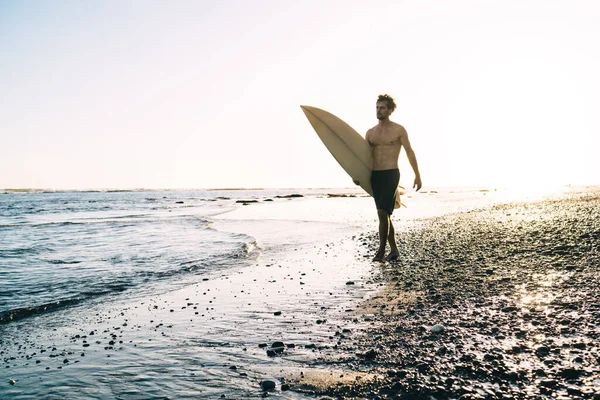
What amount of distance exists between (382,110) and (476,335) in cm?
499

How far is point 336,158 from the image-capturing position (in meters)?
8.85

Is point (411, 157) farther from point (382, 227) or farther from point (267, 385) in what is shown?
point (267, 385)

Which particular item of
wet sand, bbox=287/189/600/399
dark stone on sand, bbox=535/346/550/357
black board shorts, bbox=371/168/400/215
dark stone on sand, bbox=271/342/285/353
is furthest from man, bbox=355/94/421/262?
dark stone on sand, bbox=535/346/550/357

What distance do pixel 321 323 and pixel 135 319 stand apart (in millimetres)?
2446

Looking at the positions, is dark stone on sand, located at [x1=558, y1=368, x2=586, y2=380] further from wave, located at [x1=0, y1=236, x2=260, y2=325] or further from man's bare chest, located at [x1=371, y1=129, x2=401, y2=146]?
wave, located at [x1=0, y1=236, x2=260, y2=325]

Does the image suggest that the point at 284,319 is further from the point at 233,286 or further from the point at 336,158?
the point at 336,158

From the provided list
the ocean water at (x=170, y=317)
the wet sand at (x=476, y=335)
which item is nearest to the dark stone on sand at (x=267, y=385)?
the ocean water at (x=170, y=317)

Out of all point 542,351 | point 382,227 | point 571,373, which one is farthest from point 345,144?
point 571,373

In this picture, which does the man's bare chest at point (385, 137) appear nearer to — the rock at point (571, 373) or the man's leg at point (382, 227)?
the man's leg at point (382, 227)

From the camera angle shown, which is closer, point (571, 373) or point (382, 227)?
point (571, 373)

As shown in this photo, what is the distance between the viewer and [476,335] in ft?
12.4

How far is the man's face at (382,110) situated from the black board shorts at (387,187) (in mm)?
1049

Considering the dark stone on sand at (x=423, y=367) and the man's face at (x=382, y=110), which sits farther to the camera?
the man's face at (x=382, y=110)

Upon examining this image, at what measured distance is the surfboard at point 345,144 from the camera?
27.9 feet
